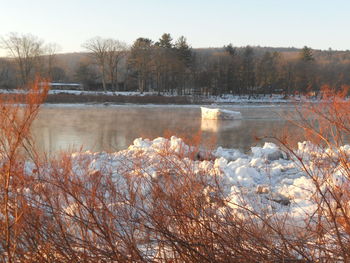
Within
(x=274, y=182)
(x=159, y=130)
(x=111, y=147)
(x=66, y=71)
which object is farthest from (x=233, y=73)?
(x=274, y=182)

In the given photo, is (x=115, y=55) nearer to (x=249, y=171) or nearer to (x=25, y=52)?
(x=25, y=52)

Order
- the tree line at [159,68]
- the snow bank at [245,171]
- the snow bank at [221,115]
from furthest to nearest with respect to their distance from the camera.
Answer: the tree line at [159,68], the snow bank at [221,115], the snow bank at [245,171]

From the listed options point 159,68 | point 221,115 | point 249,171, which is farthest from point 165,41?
point 249,171

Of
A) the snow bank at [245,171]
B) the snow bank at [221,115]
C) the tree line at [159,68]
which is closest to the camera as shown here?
the snow bank at [245,171]

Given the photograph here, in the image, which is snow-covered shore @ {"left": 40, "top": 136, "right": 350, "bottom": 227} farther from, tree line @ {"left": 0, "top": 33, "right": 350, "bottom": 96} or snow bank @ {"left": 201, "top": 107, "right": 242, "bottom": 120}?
tree line @ {"left": 0, "top": 33, "right": 350, "bottom": 96}

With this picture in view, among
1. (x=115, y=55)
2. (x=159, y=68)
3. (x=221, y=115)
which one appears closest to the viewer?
(x=221, y=115)

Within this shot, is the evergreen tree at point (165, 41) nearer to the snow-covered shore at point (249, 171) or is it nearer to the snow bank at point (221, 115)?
the snow bank at point (221, 115)

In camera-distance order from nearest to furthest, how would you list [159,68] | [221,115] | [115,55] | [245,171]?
[245,171] < [221,115] < [159,68] < [115,55]

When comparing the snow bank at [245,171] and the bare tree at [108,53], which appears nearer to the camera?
the snow bank at [245,171]

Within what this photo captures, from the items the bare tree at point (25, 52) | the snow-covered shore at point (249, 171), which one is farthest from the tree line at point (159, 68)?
the snow-covered shore at point (249, 171)

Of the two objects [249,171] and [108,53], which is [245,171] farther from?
[108,53]

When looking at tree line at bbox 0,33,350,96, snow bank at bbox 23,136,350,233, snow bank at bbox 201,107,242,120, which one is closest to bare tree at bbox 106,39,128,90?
tree line at bbox 0,33,350,96

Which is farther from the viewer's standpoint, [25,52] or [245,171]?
[25,52]

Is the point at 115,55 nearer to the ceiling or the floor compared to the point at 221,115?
nearer to the ceiling
